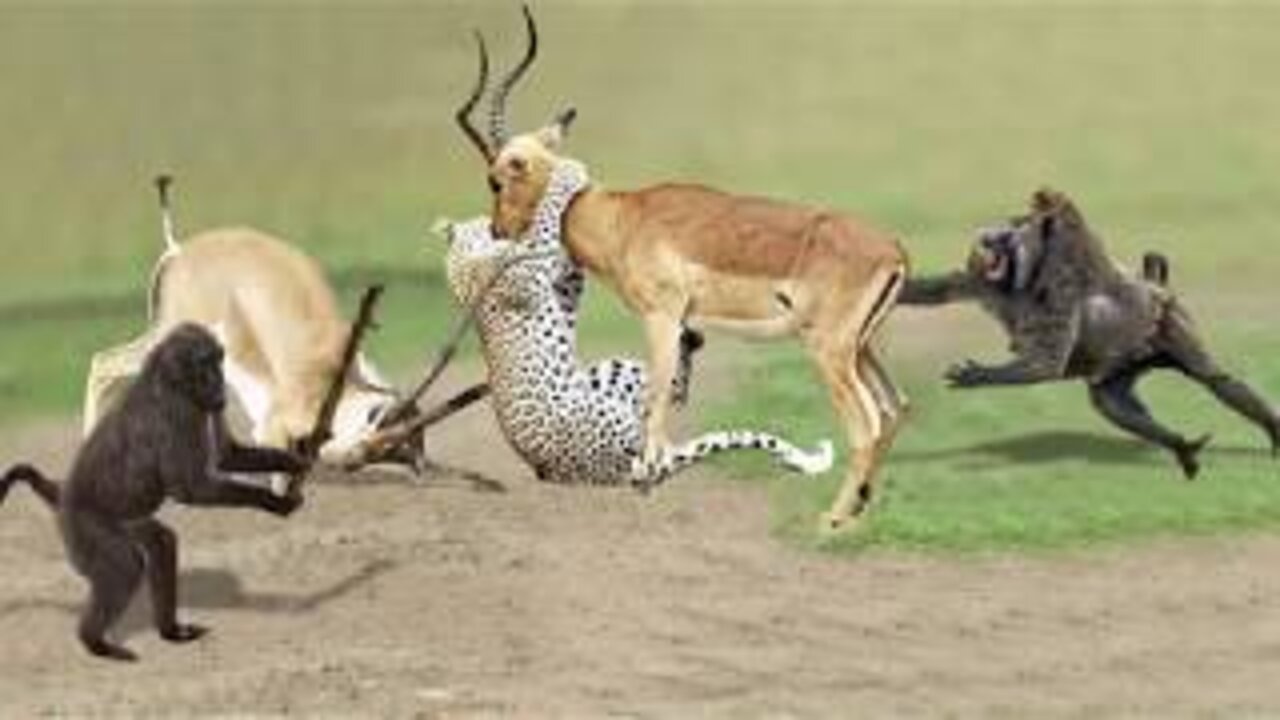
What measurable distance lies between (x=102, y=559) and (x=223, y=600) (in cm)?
90

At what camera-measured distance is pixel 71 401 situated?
1305 centimetres

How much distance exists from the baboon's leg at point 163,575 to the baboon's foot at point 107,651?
0.47 feet

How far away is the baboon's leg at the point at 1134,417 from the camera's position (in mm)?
10570

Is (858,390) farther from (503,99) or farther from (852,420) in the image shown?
(503,99)

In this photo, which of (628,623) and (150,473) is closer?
(150,473)

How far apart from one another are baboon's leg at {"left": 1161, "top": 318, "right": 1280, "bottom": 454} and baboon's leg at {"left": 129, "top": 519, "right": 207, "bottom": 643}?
4.12 m

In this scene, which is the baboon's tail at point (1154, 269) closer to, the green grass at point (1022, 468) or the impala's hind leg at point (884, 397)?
the green grass at point (1022, 468)

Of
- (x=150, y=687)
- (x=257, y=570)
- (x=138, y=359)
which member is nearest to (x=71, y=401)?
(x=138, y=359)

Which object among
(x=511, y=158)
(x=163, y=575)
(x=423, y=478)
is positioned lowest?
(x=423, y=478)

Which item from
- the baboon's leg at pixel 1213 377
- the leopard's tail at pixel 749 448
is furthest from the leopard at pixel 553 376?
the baboon's leg at pixel 1213 377

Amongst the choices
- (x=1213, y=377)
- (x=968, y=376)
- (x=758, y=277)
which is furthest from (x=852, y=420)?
(x=1213, y=377)

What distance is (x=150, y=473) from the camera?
26.3 ft

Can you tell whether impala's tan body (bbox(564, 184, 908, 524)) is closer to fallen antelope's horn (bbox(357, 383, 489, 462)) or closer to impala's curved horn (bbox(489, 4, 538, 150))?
impala's curved horn (bbox(489, 4, 538, 150))

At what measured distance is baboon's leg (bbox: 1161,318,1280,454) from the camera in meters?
10.9
